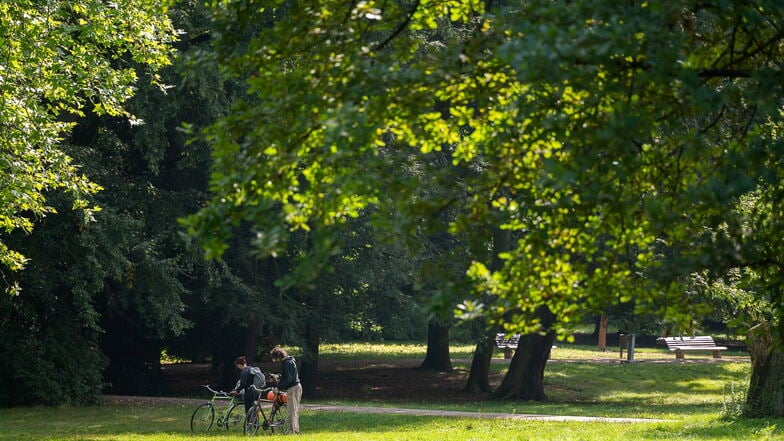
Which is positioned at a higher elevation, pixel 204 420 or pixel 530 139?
pixel 530 139

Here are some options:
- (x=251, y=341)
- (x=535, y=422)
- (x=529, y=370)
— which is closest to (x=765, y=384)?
(x=535, y=422)

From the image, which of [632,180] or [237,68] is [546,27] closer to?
[632,180]

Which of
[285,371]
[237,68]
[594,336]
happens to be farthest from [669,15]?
[594,336]

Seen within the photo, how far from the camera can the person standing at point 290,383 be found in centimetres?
1827

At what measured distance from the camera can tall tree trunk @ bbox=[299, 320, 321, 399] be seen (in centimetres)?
2958

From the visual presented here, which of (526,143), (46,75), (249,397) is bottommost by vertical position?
(249,397)

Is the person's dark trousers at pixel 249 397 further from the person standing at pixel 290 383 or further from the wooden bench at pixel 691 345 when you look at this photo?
the wooden bench at pixel 691 345

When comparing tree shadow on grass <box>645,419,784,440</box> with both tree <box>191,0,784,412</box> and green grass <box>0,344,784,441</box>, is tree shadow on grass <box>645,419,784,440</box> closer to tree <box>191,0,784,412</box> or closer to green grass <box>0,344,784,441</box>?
green grass <box>0,344,784,441</box>

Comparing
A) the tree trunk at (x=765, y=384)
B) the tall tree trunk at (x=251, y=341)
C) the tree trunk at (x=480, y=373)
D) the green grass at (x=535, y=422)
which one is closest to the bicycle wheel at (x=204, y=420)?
the green grass at (x=535, y=422)

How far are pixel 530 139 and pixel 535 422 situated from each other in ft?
44.2

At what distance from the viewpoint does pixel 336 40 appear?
8.21 meters

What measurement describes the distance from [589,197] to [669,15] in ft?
3.88

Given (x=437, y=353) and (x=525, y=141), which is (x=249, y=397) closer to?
(x=525, y=141)

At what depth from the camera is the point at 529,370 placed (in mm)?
30641
